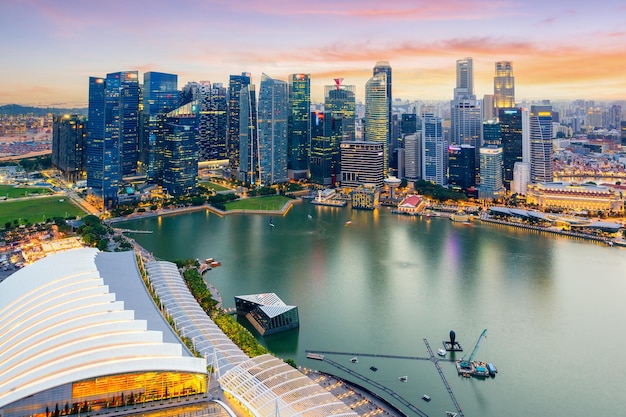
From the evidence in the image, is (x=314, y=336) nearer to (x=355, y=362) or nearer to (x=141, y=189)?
(x=355, y=362)

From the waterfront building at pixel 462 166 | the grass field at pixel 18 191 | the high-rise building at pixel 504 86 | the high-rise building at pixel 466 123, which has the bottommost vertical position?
the grass field at pixel 18 191

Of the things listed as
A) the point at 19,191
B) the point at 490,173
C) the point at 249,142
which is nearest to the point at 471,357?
the point at 490,173

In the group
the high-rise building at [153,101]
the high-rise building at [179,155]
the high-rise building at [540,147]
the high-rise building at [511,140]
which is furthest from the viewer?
the high-rise building at [153,101]

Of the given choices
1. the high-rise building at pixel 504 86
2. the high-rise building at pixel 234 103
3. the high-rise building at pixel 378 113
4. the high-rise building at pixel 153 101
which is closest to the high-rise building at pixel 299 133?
the high-rise building at pixel 378 113

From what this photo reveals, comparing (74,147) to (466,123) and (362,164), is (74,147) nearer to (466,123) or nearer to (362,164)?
(362,164)

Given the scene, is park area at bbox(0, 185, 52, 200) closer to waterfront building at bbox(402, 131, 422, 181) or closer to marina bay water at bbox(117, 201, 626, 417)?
marina bay water at bbox(117, 201, 626, 417)

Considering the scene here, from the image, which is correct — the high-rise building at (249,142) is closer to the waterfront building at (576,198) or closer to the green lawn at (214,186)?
the green lawn at (214,186)

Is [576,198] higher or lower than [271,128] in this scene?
lower
